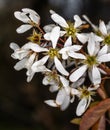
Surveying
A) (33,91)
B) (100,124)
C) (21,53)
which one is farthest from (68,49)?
(33,91)

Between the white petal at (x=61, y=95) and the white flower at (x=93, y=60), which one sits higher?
the white flower at (x=93, y=60)

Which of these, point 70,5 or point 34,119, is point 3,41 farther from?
point 34,119

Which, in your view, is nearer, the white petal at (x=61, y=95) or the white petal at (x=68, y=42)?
the white petal at (x=68, y=42)

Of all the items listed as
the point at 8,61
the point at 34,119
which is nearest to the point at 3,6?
the point at 8,61

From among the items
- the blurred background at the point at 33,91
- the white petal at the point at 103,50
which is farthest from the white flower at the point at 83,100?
the blurred background at the point at 33,91

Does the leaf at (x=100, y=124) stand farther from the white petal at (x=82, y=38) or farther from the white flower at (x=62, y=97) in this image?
the white petal at (x=82, y=38)

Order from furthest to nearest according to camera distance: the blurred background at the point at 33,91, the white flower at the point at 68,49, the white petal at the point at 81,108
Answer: the blurred background at the point at 33,91 → the white petal at the point at 81,108 → the white flower at the point at 68,49

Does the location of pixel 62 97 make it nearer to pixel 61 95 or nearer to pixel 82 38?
pixel 61 95
